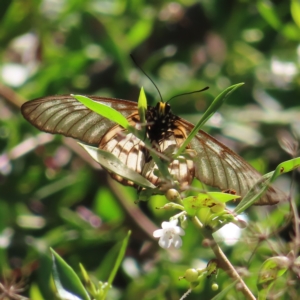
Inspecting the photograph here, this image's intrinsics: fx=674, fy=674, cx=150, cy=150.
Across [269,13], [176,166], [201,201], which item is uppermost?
[201,201]

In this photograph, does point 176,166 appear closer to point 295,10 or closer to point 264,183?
point 264,183

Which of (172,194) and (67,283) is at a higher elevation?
(172,194)

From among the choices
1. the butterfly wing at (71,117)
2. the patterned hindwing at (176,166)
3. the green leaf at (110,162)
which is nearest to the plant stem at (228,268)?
the green leaf at (110,162)

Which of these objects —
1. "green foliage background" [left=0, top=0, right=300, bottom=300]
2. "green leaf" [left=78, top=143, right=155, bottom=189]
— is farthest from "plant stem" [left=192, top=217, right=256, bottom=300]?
"green foliage background" [left=0, top=0, right=300, bottom=300]

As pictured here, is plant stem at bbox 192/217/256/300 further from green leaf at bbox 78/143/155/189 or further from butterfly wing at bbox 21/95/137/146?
butterfly wing at bbox 21/95/137/146

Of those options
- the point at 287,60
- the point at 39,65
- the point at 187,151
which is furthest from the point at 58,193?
the point at 187,151

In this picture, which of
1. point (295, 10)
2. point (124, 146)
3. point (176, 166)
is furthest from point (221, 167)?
point (295, 10)
